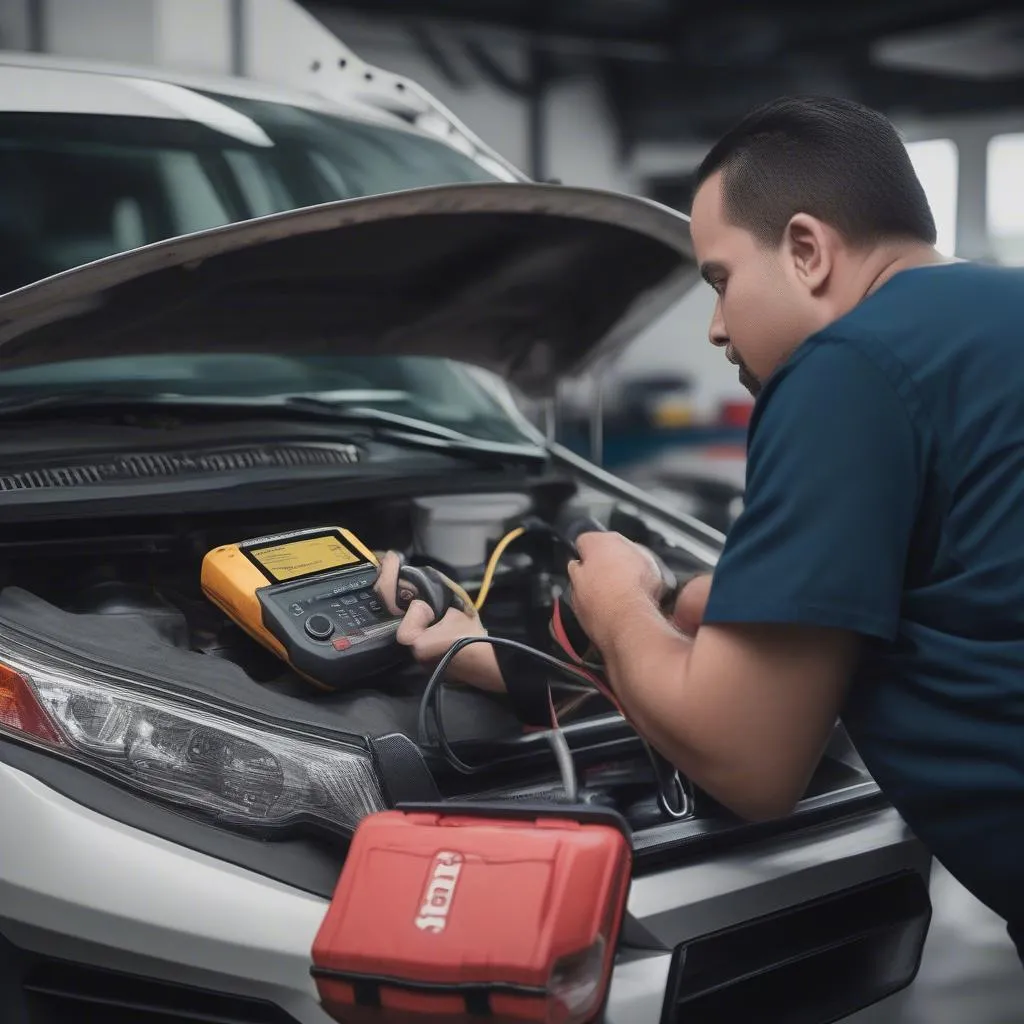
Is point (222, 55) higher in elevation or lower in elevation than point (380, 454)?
higher

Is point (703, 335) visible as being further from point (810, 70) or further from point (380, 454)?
point (380, 454)

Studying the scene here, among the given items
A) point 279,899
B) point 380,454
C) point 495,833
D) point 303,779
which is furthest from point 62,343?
point 495,833

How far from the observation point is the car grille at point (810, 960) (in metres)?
1.19

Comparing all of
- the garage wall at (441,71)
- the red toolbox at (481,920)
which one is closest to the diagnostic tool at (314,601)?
the red toolbox at (481,920)

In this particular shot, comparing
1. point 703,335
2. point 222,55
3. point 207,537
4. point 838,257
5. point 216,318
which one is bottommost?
point 703,335

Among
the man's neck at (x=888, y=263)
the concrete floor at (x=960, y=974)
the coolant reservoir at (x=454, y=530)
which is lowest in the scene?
the concrete floor at (x=960, y=974)

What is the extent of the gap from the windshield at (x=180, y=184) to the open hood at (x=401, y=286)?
9cm

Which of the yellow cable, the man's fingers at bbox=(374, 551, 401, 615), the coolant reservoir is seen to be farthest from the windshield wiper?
the man's fingers at bbox=(374, 551, 401, 615)

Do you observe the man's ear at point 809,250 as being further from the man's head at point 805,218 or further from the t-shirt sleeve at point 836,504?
the t-shirt sleeve at point 836,504

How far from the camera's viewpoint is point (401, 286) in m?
2.07

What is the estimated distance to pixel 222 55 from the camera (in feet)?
7.70

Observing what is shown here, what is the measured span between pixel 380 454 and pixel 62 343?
57 centimetres

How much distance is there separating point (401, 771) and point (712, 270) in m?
0.62

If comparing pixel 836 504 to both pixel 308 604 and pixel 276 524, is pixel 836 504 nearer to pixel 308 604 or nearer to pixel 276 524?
pixel 308 604
